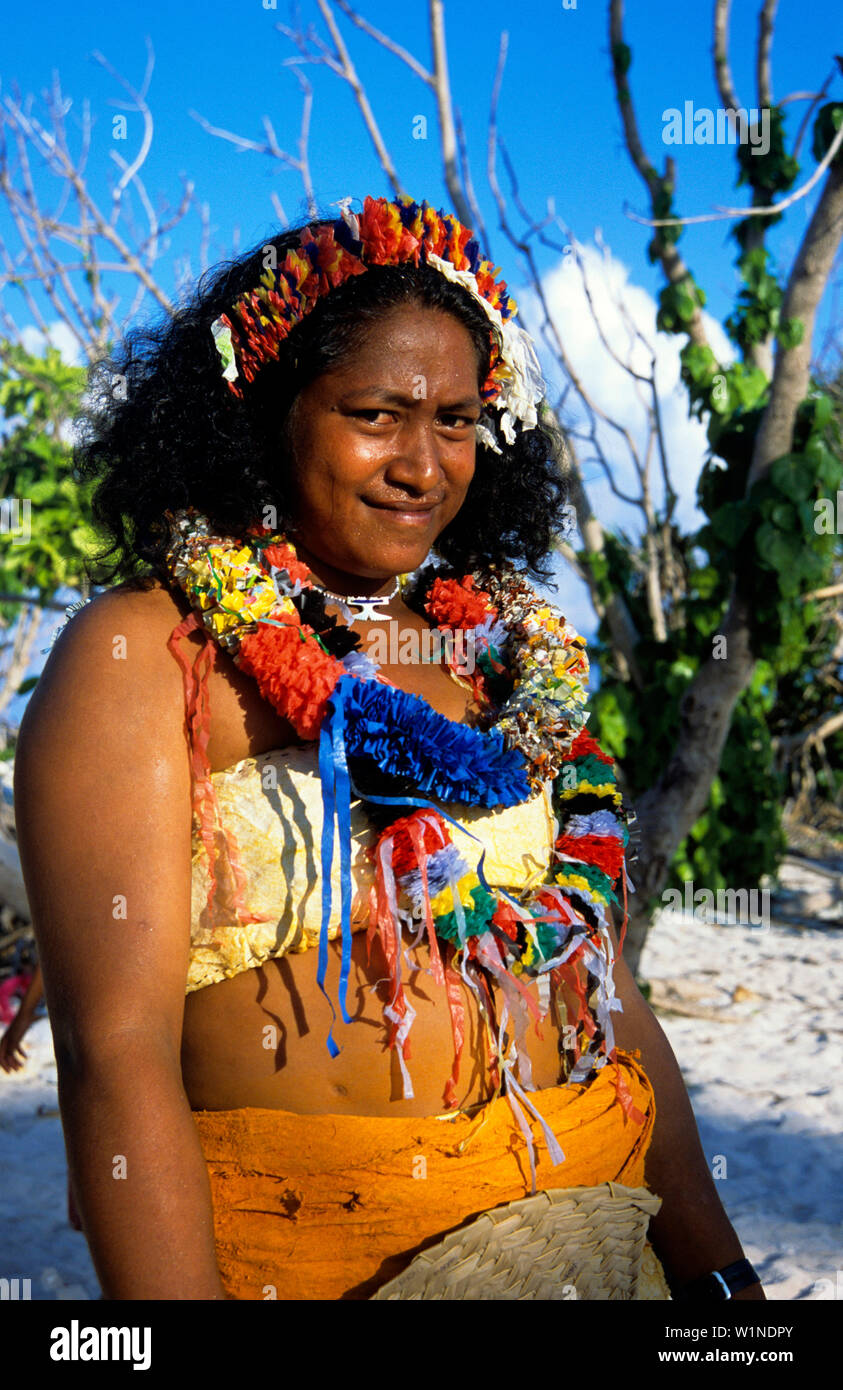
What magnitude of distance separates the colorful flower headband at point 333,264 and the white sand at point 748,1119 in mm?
2682

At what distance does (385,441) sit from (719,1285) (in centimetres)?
145

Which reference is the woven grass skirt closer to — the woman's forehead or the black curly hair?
the black curly hair

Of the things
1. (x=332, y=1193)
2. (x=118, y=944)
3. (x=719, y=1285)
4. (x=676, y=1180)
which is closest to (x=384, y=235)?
(x=118, y=944)

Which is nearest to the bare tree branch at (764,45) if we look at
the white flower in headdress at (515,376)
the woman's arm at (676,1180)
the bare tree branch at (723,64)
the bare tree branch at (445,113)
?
the bare tree branch at (723,64)

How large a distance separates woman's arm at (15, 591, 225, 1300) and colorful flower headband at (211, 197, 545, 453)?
559 millimetres

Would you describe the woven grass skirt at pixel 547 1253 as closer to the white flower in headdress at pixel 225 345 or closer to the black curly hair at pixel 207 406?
the black curly hair at pixel 207 406

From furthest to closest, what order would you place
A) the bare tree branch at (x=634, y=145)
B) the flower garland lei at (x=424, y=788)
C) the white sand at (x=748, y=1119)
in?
the bare tree branch at (x=634, y=145) < the white sand at (x=748, y=1119) < the flower garland lei at (x=424, y=788)

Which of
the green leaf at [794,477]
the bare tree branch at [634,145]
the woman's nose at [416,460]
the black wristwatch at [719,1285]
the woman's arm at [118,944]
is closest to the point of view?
the woman's arm at [118,944]

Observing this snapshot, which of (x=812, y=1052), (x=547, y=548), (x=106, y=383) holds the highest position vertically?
(x=106, y=383)

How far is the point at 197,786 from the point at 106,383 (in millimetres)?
869

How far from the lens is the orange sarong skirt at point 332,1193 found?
1.45 metres
